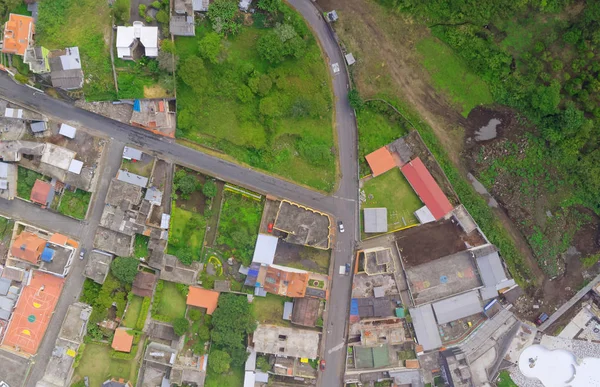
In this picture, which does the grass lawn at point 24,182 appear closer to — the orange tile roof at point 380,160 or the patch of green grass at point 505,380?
the orange tile roof at point 380,160

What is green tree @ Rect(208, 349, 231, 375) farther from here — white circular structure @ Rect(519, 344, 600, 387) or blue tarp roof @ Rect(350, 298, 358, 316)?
white circular structure @ Rect(519, 344, 600, 387)

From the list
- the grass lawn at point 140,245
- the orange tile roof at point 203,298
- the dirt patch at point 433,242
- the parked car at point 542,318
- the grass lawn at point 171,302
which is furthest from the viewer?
the parked car at point 542,318

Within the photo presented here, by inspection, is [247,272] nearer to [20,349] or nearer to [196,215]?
[196,215]

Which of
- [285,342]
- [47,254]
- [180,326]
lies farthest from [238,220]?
[47,254]

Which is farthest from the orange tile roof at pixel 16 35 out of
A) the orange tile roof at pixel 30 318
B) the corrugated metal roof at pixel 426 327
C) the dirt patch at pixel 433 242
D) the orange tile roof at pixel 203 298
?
the corrugated metal roof at pixel 426 327

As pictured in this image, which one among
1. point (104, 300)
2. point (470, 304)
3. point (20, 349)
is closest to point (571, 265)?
point (470, 304)

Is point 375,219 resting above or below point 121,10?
below

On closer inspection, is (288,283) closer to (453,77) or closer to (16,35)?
(453,77)
